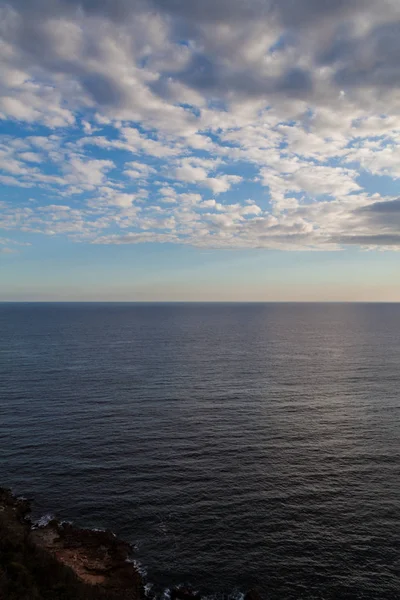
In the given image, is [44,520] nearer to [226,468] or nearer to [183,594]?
[183,594]

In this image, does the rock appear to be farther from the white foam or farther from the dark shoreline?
the white foam

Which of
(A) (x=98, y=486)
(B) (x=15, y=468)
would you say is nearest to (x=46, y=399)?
(B) (x=15, y=468)

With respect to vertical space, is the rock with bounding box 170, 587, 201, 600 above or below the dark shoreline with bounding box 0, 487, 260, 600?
below

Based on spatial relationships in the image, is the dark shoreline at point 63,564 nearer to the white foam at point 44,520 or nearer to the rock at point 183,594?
the rock at point 183,594

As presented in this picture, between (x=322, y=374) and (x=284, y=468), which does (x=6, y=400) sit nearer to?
(x=284, y=468)

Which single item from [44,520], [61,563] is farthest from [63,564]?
[44,520]

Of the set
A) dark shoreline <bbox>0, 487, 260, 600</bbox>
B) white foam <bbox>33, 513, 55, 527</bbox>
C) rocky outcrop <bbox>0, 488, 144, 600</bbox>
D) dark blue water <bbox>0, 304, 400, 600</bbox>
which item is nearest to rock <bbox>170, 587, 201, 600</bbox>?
dark shoreline <bbox>0, 487, 260, 600</bbox>

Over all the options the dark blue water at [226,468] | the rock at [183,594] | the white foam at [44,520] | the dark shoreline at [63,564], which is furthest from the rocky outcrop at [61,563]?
the rock at [183,594]

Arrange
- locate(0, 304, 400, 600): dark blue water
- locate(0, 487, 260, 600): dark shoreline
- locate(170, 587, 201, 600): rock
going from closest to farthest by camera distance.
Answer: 1. locate(0, 487, 260, 600): dark shoreline
2. locate(170, 587, 201, 600): rock
3. locate(0, 304, 400, 600): dark blue water
